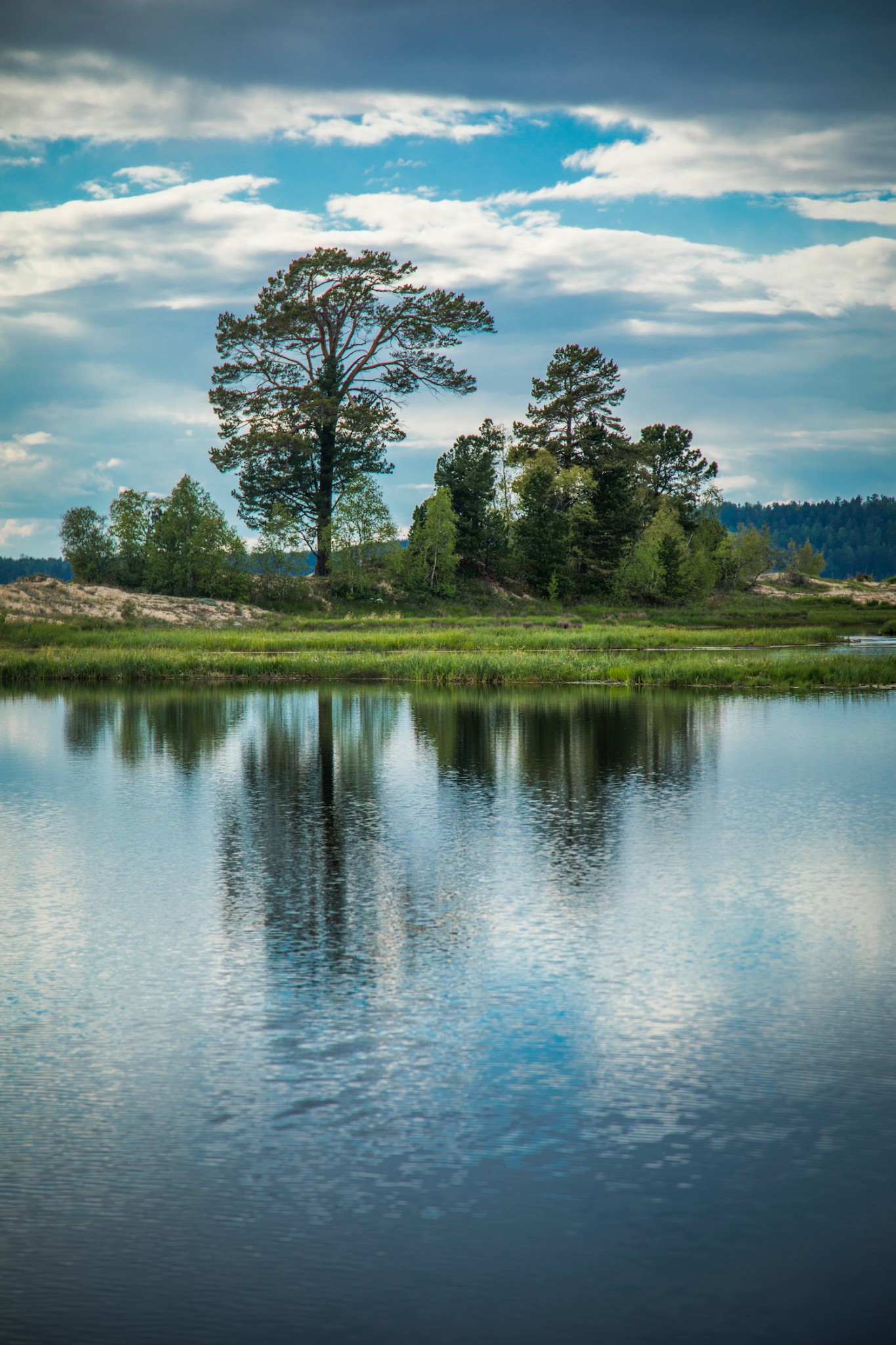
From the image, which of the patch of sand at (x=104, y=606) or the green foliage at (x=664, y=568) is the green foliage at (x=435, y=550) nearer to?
the patch of sand at (x=104, y=606)

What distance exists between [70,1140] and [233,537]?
62997 mm

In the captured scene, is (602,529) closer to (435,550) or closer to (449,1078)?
(435,550)

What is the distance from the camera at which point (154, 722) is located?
2719 cm

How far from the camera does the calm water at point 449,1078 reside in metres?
4.86

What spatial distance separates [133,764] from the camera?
20.2 meters

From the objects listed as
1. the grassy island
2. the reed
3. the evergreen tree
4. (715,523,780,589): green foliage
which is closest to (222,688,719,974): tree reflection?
the reed

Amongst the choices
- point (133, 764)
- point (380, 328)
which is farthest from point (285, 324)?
point (133, 764)

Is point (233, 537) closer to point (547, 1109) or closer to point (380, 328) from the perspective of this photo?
point (380, 328)

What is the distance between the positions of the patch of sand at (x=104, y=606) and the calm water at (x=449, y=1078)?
43536 millimetres

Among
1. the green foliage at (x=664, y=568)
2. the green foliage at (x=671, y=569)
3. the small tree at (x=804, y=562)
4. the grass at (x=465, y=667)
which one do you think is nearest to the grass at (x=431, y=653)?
the grass at (x=465, y=667)

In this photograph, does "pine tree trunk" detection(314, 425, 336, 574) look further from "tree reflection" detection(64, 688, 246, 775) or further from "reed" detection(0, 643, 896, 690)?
"tree reflection" detection(64, 688, 246, 775)

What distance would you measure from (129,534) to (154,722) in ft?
144

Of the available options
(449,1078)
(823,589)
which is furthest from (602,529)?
(449,1078)

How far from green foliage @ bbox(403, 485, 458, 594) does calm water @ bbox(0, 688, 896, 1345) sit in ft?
194
